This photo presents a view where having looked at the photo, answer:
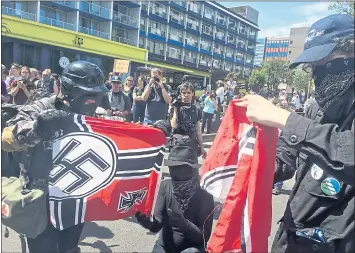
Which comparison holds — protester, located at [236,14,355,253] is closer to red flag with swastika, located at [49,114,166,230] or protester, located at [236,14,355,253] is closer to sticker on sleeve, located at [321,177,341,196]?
Answer: sticker on sleeve, located at [321,177,341,196]

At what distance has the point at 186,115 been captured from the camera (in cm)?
497

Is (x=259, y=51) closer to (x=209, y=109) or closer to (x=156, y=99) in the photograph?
(x=156, y=99)

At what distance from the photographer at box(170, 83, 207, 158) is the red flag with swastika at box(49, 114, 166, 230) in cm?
293

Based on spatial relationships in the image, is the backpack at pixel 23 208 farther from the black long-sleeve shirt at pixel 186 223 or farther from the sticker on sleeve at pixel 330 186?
the sticker on sleeve at pixel 330 186

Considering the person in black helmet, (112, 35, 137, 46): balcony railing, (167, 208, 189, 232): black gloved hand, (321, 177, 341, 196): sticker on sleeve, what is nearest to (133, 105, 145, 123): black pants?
(112, 35, 137, 46): balcony railing

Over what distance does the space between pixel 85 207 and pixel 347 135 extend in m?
1.34

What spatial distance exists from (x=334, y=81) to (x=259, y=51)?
0.91m

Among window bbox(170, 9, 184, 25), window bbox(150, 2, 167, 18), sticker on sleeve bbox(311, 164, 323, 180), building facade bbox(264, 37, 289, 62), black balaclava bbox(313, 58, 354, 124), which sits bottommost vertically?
sticker on sleeve bbox(311, 164, 323, 180)

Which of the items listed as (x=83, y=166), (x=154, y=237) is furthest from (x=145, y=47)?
(x=83, y=166)

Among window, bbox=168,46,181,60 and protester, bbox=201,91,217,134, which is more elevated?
window, bbox=168,46,181,60

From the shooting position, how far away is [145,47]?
468 centimetres

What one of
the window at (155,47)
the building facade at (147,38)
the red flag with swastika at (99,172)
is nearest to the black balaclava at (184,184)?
the red flag with swastika at (99,172)

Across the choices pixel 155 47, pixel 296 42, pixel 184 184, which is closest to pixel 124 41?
pixel 155 47

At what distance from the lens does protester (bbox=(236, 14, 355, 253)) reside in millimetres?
1140
